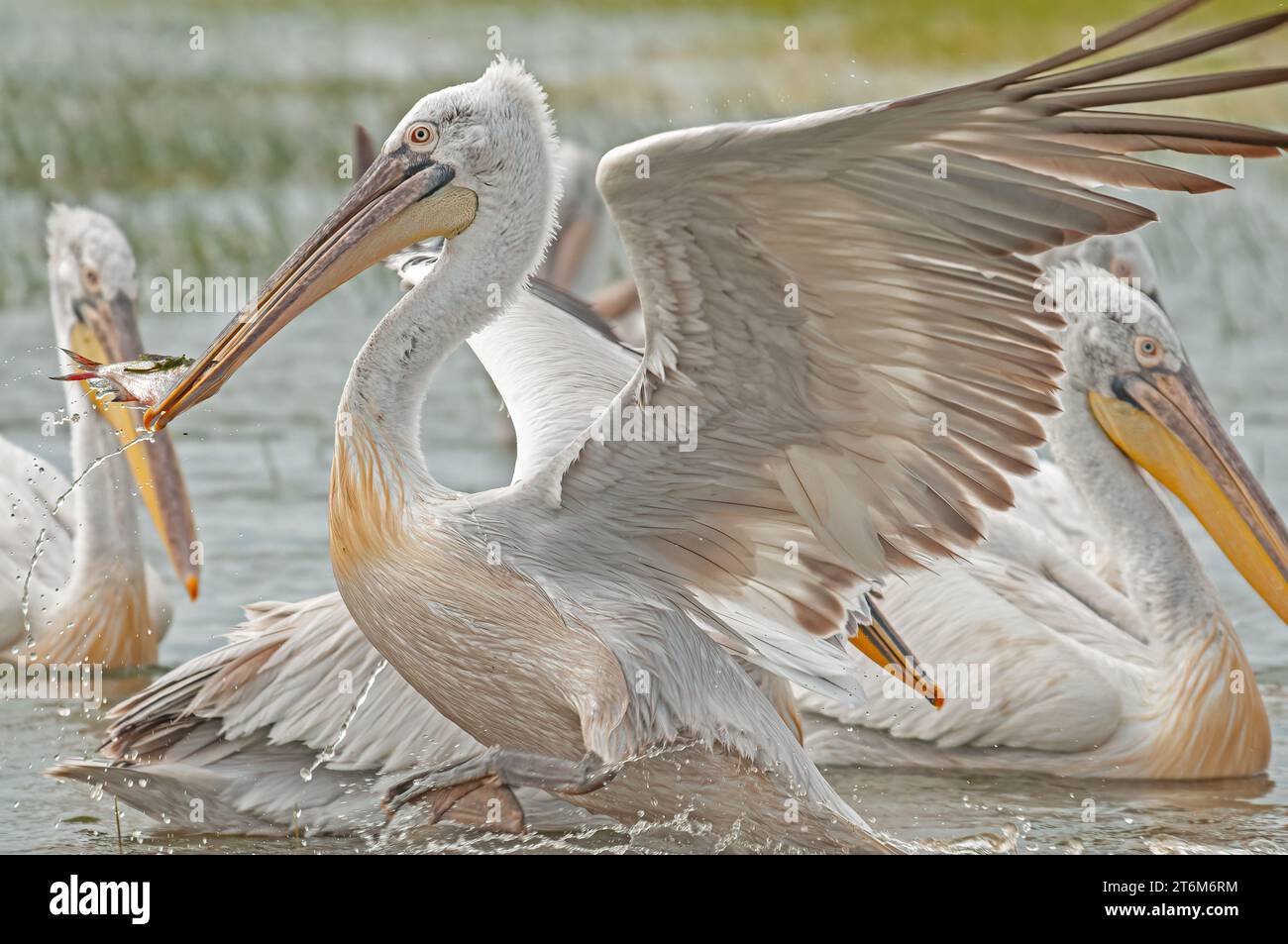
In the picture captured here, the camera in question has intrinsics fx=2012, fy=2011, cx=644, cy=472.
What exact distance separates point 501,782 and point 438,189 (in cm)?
110

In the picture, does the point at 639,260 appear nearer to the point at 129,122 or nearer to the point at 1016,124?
the point at 1016,124

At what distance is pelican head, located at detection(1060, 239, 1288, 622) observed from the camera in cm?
530

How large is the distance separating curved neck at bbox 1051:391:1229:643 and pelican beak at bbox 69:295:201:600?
8.23ft

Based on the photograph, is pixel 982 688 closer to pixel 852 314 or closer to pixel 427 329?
pixel 852 314

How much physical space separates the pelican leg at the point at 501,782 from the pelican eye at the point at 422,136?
1.13 m

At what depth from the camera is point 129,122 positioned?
11.1m

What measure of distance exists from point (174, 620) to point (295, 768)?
79.5 inches

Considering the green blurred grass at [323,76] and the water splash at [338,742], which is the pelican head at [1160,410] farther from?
the green blurred grass at [323,76]

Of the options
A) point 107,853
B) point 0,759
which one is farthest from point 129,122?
point 107,853

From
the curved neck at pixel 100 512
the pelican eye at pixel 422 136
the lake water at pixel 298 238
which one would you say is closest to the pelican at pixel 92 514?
the curved neck at pixel 100 512

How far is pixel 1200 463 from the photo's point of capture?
17.6ft

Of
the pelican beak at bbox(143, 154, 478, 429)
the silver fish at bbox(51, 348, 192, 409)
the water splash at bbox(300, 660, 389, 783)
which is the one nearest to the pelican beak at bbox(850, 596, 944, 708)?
the water splash at bbox(300, 660, 389, 783)

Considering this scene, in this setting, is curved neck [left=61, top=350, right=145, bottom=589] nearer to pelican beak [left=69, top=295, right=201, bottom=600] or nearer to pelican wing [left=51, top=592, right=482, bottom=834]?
pelican beak [left=69, top=295, right=201, bottom=600]

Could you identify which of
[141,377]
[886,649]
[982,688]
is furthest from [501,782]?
[982,688]
